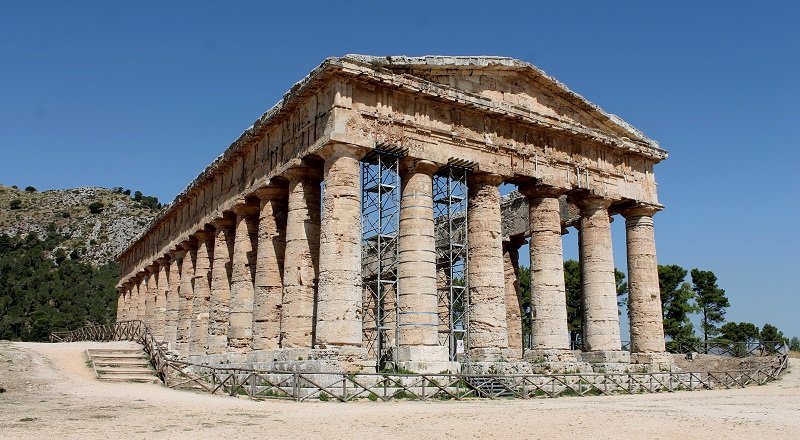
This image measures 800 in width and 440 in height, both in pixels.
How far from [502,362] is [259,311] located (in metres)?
8.37

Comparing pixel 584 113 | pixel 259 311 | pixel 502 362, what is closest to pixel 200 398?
pixel 259 311

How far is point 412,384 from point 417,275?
11.7 ft

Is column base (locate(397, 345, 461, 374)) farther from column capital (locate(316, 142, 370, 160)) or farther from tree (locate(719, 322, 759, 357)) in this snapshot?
tree (locate(719, 322, 759, 357))

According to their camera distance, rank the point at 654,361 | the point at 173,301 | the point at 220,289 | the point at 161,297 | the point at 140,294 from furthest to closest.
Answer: the point at 140,294 → the point at 161,297 → the point at 173,301 → the point at 220,289 → the point at 654,361

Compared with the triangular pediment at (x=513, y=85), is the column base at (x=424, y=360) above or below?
below

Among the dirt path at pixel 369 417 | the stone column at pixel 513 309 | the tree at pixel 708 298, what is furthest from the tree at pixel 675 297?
the dirt path at pixel 369 417

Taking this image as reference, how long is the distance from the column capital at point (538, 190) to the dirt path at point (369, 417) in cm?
864

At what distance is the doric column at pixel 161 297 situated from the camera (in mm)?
38688

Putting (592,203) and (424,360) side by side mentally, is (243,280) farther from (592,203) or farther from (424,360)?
(592,203)

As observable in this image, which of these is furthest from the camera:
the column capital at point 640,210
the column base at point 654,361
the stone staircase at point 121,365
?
the column capital at point 640,210

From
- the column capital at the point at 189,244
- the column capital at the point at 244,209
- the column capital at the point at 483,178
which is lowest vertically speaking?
the column capital at the point at 189,244

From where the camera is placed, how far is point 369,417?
43.7 ft

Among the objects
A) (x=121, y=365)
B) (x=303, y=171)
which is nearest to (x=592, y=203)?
(x=303, y=171)

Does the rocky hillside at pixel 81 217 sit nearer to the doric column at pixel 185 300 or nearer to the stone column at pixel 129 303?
the stone column at pixel 129 303
